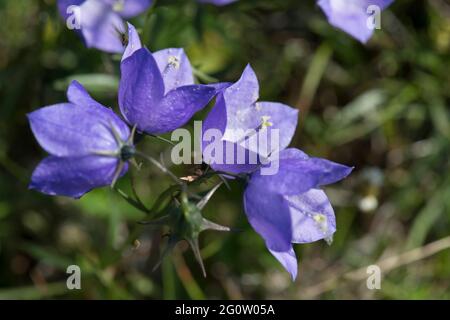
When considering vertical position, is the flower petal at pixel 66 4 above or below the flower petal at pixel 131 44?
above

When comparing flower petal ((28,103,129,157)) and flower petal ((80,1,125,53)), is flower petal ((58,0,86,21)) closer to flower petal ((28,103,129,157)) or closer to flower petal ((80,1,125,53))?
flower petal ((80,1,125,53))

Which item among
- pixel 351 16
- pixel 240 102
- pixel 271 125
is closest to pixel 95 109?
pixel 240 102

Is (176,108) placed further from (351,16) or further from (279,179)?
(351,16)

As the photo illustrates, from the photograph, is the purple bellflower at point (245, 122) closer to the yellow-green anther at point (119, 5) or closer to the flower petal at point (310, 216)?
the flower petal at point (310, 216)

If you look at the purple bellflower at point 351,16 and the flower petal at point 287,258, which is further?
the purple bellflower at point 351,16

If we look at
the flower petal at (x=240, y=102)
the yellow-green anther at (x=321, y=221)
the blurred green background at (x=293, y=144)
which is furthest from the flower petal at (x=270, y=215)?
the blurred green background at (x=293, y=144)

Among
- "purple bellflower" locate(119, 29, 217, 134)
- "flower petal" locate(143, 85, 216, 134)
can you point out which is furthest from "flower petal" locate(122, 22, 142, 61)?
"flower petal" locate(143, 85, 216, 134)
